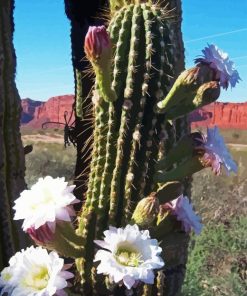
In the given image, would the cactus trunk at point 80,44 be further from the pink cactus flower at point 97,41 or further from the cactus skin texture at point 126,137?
the pink cactus flower at point 97,41

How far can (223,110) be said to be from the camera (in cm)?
6209

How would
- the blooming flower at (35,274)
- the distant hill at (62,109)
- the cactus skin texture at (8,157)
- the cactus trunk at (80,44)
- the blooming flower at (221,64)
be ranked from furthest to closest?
1. the distant hill at (62,109)
2. the cactus trunk at (80,44)
3. the cactus skin texture at (8,157)
4. the blooming flower at (221,64)
5. the blooming flower at (35,274)

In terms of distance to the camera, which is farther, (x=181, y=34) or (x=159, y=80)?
(x=181, y=34)

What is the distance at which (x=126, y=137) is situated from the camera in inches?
103

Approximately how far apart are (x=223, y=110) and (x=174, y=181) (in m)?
60.1

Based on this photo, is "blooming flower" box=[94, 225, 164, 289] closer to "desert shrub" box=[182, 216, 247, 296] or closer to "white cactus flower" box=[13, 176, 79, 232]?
"white cactus flower" box=[13, 176, 79, 232]

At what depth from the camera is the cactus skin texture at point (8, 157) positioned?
126 inches

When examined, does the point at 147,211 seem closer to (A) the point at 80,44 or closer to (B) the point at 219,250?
(A) the point at 80,44

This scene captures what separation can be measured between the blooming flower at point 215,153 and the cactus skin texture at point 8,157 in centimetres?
96

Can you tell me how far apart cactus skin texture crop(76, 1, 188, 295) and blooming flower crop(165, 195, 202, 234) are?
0.05m

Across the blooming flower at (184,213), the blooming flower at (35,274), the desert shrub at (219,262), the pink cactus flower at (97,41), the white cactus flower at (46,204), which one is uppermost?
the pink cactus flower at (97,41)

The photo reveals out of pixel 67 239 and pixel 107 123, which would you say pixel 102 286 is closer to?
pixel 67 239

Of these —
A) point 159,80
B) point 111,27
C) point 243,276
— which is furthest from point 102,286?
point 243,276

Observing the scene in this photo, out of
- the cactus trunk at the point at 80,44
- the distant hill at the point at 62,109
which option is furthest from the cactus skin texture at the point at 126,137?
the distant hill at the point at 62,109
